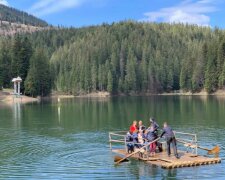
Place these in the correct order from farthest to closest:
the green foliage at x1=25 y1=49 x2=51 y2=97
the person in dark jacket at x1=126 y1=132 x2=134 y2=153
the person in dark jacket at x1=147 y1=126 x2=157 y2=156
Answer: the green foliage at x1=25 y1=49 x2=51 y2=97
the person in dark jacket at x1=126 y1=132 x2=134 y2=153
the person in dark jacket at x1=147 y1=126 x2=157 y2=156

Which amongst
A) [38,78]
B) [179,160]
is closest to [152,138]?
[179,160]

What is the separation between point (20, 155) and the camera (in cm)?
4197

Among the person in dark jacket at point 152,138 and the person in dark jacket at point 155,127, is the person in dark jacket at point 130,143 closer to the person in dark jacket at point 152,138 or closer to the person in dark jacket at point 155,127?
the person in dark jacket at point 152,138

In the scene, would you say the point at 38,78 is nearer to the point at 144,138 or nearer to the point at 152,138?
the point at 144,138

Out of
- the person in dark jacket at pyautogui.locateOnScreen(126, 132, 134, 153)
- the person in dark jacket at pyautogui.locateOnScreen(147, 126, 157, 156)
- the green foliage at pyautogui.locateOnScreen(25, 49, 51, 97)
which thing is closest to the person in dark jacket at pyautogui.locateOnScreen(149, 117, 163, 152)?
the person in dark jacket at pyautogui.locateOnScreen(147, 126, 157, 156)

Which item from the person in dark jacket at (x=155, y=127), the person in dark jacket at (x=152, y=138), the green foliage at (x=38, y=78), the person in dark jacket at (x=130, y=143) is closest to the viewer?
the person in dark jacket at (x=152, y=138)

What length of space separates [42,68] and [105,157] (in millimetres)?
128960

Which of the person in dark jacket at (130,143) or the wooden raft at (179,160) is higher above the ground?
the person in dark jacket at (130,143)

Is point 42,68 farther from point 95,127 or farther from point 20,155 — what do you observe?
point 20,155

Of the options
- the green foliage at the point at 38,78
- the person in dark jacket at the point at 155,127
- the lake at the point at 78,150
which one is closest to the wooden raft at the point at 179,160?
the lake at the point at 78,150

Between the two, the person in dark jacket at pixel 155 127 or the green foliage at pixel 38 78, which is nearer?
the person in dark jacket at pixel 155 127

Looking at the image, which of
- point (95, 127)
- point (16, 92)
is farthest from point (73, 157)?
point (16, 92)

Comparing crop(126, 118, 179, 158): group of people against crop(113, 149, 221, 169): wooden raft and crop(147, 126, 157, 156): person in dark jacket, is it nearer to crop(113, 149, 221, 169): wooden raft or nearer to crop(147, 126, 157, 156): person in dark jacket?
crop(147, 126, 157, 156): person in dark jacket

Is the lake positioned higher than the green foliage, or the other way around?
the green foliage
